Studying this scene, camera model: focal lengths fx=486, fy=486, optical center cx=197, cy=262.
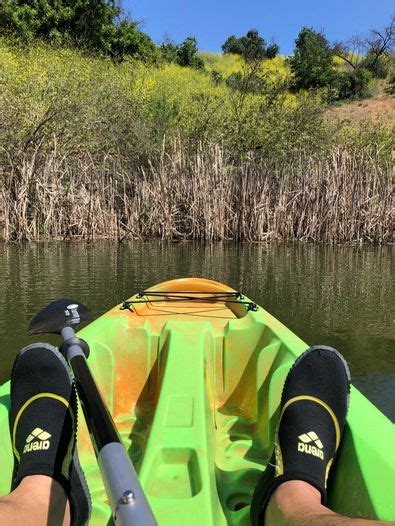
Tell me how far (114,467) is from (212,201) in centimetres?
877

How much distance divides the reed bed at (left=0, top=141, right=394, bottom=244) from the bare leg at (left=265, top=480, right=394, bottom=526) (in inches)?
322

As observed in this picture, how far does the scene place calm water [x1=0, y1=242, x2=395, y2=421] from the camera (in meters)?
3.83

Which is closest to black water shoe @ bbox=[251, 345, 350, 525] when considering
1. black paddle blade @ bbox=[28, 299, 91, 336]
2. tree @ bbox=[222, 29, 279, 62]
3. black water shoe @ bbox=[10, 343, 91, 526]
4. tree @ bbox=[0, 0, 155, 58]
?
black water shoe @ bbox=[10, 343, 91, 526]

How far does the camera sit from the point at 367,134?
60.5 feet

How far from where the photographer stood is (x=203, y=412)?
6.05 feet

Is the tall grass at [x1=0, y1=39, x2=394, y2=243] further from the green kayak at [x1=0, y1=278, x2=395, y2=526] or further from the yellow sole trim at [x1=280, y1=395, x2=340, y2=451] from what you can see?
the yellow sole trim at [x1=280, y1=395, x2=340, y2=451]

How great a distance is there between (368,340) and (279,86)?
14627 millimetres

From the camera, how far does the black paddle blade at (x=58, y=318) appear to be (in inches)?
97.4

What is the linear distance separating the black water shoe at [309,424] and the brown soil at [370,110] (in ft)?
93.1

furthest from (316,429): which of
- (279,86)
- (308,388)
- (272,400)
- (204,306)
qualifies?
(279,86)

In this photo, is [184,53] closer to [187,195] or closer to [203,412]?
[187,195]

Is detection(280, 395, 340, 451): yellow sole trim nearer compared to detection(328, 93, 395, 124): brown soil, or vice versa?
detection(280, 395, 340, 451): yellow sole trim

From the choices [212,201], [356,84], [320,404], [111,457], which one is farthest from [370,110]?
[111,457]

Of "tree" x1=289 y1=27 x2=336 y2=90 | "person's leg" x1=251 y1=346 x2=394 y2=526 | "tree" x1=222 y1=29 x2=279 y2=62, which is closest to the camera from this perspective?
"person's leg" x1=251 y1=346 x2=394 y2=526
